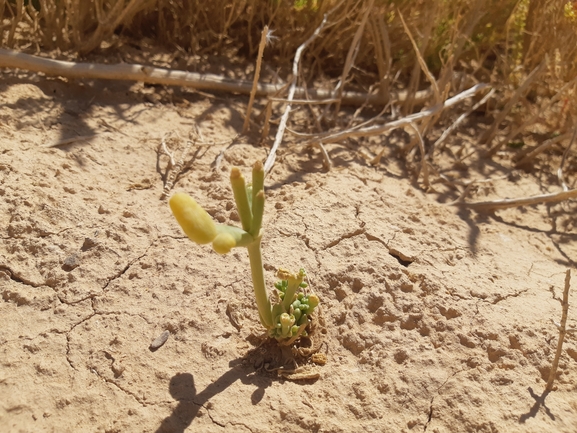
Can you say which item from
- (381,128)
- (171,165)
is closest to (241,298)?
(171,165)

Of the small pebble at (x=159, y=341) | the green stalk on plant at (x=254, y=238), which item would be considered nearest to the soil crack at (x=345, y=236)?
the green stalk on plant at (x=254, y=238)

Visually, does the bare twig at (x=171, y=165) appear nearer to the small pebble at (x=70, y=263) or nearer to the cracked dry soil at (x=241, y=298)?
the cracked dry soil at (x=241, y=298)

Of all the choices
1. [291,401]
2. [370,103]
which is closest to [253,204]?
[291,401]

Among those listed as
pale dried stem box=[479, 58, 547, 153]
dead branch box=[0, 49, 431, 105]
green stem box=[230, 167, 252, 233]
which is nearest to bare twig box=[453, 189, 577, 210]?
pale dried stem box=[479, 58, 547, 153]

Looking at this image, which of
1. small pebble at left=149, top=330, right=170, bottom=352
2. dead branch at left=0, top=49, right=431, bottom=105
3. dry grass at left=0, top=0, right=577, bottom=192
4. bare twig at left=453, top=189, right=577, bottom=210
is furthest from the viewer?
dry grass at left=0, top=0, right=577, bottom=192

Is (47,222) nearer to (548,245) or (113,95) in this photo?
(113,95)

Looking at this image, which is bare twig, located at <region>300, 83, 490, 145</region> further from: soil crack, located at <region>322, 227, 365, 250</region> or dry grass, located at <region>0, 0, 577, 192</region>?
soil crack, located at <region>322, 227, 365, 250</region>

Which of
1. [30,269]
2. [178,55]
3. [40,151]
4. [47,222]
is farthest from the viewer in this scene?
[178,55]
